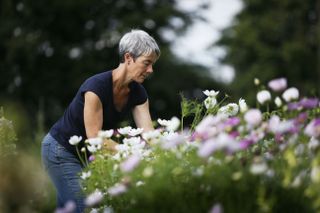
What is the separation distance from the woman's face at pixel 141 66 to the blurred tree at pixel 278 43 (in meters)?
17.0

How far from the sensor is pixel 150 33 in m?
18.8

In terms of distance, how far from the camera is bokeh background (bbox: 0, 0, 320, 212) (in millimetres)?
18047

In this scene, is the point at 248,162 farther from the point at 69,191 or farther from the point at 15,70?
the point at 15,70

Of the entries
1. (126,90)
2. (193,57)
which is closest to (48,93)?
(193,57)

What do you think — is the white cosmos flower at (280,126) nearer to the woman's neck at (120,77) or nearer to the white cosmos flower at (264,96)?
the white cosmos flower at (264,96)

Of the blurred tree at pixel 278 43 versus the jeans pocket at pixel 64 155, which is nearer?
the jeans pocket at pixel 64 155

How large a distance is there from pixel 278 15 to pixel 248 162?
20038 mm

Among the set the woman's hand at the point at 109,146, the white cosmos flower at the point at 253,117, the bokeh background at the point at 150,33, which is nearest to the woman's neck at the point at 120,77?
the woman's hand at the point at 109,146

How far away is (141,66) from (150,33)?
1522 cm

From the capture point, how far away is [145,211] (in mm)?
2742

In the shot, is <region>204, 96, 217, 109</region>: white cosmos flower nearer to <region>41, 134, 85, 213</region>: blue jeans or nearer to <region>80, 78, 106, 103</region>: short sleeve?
<region>80, 78, 106, 103</region>: short sleeve

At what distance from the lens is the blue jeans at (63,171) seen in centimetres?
370

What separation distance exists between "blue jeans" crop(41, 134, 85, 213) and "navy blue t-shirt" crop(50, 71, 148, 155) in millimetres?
49

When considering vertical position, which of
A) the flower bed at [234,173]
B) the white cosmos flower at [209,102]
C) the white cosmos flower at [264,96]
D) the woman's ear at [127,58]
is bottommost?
the flower bed at [234,173]
